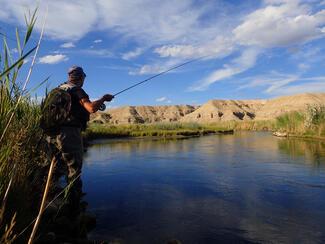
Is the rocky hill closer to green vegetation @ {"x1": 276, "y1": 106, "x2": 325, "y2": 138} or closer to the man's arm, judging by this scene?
green vegetation @ {"x1": 276, "y1": 106, "x2": 325, "y2": 138}

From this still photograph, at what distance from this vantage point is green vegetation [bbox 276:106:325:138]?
21.5m

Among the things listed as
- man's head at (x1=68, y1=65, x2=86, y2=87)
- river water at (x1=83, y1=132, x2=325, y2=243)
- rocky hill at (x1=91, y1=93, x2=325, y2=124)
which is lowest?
river water at (x1=83, y1=132, x2=325, y2=243)

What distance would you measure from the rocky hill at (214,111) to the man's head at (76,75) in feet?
271

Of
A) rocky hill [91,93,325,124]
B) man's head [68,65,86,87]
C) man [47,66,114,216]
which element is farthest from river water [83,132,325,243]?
rocky hill [91,93,325,124]

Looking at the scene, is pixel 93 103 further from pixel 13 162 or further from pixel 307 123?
pixel 307 123

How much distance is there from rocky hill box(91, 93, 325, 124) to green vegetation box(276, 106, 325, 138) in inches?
2507

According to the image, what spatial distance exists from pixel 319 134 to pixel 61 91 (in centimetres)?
1966

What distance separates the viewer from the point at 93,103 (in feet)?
13.8

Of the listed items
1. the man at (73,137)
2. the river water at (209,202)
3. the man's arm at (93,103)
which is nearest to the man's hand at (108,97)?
the man's arm at (93,103)

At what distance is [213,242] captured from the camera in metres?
4.41

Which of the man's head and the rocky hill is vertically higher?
the rocky hill

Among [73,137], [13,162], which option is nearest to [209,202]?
[73,137]

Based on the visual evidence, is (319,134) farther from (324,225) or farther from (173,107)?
(173,107)

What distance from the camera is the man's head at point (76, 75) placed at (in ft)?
15.5
